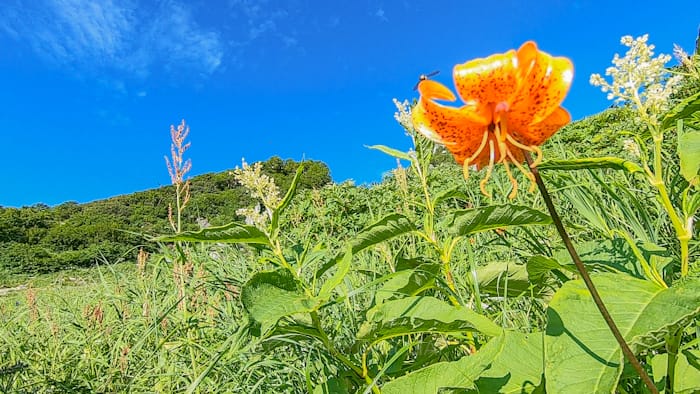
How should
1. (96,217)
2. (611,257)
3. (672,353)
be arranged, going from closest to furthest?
(672,353)
(611,257)
(96,217)

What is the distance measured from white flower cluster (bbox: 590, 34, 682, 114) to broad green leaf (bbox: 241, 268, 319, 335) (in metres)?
0.69

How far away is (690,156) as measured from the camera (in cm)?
79

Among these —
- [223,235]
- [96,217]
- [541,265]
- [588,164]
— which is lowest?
[541,265]

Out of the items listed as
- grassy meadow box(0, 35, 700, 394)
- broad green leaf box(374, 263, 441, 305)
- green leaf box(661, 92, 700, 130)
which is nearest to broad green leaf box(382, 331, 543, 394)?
grassy meadow box(0, 35, 700, 394)

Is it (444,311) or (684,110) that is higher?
(684,110)

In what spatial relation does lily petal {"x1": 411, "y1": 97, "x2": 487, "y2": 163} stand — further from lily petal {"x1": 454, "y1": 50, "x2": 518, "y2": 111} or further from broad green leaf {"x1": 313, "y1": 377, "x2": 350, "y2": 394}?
broad green leaf {"x1": 313, "y1": 377, "x2": 350, "y2": 394}

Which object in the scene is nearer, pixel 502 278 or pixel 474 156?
pixel 474 156

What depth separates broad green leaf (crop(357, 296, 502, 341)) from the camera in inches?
31.7

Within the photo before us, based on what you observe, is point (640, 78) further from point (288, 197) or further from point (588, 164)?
point (288, 197)

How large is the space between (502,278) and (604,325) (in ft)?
2.07

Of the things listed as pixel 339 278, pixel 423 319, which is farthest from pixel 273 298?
pixel 423 319

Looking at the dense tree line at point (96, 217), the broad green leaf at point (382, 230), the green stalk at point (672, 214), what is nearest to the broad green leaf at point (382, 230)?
the broad green leaf at point (382, 230)

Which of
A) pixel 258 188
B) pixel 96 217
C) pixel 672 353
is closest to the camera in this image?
pixel 672 353

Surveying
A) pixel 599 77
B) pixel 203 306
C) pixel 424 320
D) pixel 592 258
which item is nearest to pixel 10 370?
pixel 203 306
